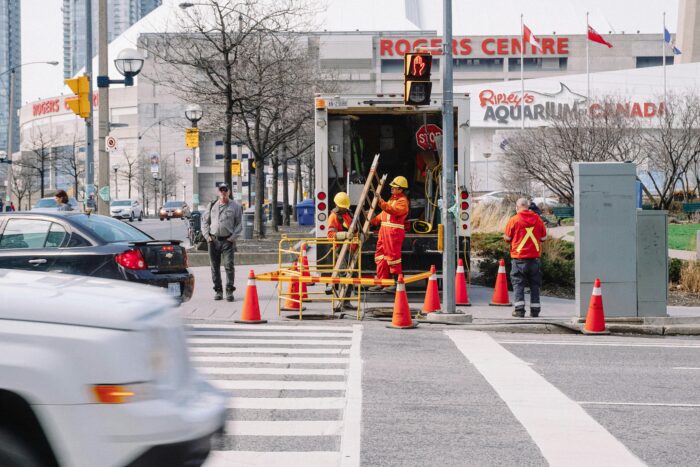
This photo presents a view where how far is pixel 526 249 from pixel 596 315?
2.00 m

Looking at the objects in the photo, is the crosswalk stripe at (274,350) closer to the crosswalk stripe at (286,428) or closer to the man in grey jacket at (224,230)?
the crosswalk stripe at (286,428)

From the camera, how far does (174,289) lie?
12.8 m

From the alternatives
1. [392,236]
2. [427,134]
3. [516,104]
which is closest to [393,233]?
[392,236]

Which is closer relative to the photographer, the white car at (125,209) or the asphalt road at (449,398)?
the asphalt road at (449,398)

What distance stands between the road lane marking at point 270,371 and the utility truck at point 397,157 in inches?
269

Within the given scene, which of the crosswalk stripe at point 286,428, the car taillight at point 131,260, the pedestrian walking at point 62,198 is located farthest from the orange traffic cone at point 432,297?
the crosswalk stripe at point 286,428

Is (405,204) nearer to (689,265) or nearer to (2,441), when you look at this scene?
(689,265)

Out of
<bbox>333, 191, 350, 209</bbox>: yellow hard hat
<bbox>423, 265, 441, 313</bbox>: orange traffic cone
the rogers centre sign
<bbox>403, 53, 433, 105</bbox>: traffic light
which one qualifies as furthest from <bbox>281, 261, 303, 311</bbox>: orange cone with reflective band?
the rogers centre sign

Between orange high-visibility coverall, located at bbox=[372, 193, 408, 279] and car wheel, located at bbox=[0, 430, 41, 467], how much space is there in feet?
40.7

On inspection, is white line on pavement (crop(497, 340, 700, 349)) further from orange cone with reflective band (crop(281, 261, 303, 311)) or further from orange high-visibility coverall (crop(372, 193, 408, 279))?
orange cone with reflective band (crop(281, 261, 303, 311))

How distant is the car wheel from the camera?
3.75 meters

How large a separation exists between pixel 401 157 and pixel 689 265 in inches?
241

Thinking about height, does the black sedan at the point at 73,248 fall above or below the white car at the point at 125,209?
below

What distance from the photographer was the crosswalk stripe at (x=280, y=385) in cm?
901
